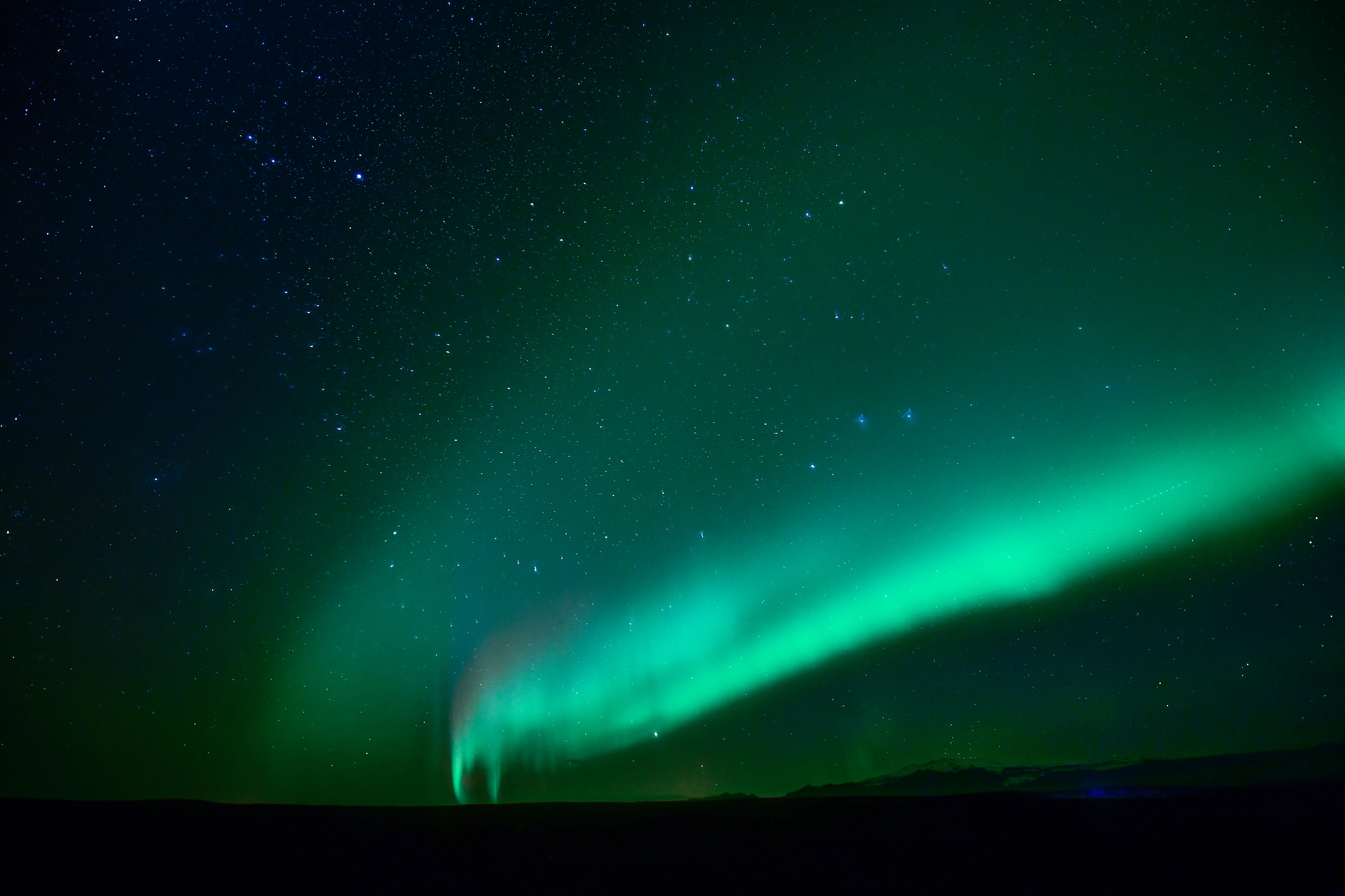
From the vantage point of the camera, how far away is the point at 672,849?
10.5ft

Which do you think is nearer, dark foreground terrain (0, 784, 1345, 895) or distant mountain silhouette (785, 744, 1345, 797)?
dark foreground terrain (0, 784, 1345, 895)

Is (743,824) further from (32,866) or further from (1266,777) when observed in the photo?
(1266,777)

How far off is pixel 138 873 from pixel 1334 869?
539cm

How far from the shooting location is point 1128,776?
661 centimetres

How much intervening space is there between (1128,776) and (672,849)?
239 inches

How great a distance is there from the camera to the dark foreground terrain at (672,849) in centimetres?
276

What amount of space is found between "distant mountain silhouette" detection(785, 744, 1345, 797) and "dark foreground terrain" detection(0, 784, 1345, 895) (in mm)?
1245

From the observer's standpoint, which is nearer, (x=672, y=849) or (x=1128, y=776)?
(x=672, y=849)

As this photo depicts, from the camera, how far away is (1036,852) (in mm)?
3234

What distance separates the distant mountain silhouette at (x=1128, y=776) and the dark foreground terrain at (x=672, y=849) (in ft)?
Answer: 4.08

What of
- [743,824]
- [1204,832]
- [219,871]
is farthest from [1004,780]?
[219,871]

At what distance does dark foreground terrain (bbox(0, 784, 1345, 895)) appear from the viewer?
9.05 feet

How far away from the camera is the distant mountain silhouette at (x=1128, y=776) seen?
5400 mm

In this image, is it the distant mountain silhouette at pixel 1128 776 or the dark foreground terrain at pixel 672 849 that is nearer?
the dark foreground terrain at pixel 672 849
